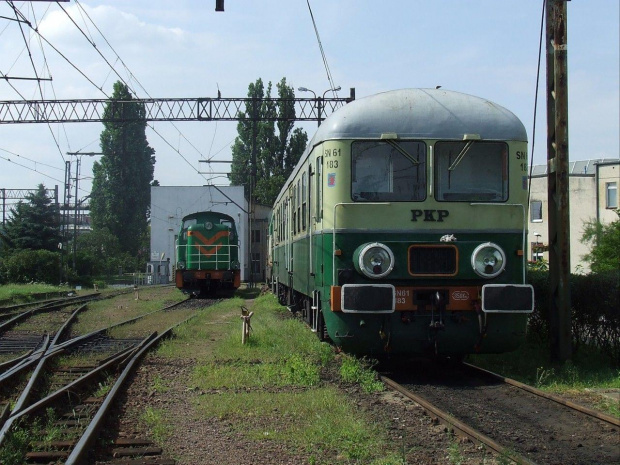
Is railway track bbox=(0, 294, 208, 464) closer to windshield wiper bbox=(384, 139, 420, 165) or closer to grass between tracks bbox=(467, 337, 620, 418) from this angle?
windshield wiper bbox=(384, 139, 420, 165)

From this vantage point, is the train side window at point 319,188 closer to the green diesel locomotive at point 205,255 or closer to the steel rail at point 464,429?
the steel rail at point 464,429

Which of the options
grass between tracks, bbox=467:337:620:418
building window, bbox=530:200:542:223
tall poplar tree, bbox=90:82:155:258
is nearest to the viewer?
grass between tracks, bbox=467:337:620:418

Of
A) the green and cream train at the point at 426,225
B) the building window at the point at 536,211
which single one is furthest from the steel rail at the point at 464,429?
the building window at the point at 536,211

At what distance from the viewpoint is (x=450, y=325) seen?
8.85 m

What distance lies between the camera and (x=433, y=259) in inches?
352

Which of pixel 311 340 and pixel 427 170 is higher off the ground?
→ pixel 427 170

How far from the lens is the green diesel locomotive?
2873cm

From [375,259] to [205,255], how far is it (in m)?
20.6

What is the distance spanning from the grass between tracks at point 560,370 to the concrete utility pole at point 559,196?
1.33 feet

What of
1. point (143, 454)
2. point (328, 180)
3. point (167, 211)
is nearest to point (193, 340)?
point (328, 180)

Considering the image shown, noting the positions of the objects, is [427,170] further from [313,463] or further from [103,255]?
[103,255]

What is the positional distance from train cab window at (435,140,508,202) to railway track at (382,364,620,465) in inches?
89.3

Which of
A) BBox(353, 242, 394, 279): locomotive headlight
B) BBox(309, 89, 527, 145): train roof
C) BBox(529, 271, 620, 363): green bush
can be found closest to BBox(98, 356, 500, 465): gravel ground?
BBox(353, 242, 394, 279): locomotive headlight

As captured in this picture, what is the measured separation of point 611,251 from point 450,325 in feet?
44.7
